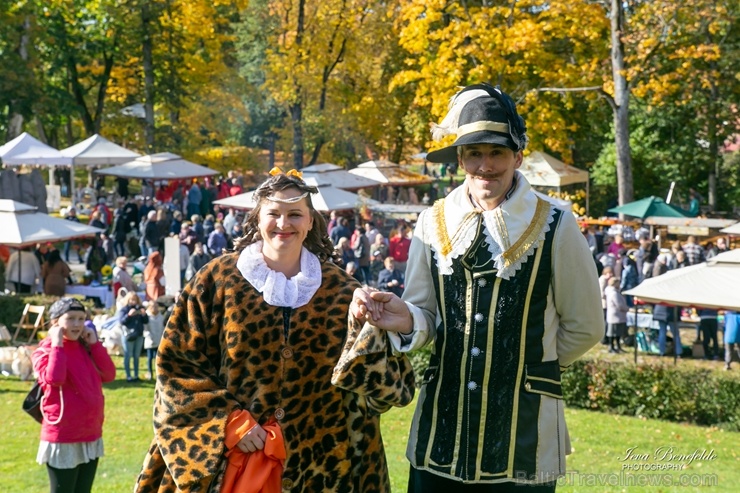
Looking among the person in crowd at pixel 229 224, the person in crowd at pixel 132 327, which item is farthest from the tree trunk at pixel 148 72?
the person in crowd at pixel 132 327

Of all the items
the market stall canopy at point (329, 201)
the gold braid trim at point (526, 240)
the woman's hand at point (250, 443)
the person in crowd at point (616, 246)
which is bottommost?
the person in crowd at point (616, 246)

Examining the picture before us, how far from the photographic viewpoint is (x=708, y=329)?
16.4 meters

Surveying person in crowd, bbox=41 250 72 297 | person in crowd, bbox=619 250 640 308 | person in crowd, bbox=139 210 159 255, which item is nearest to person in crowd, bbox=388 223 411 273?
person in crowd, bbox=619 250 640 308

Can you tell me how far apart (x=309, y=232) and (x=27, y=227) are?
15247mm

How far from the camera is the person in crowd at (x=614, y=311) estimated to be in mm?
16328

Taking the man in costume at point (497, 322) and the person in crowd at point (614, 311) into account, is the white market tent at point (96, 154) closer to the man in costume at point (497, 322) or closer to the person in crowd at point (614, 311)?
the person in crowd at point (614, 311)

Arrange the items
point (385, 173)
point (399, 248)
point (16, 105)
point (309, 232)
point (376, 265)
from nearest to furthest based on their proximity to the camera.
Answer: point (309, 232), point (376, 265), point (399, 248), point (16, 105), point (385, 173)

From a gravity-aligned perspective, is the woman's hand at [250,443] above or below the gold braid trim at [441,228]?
below

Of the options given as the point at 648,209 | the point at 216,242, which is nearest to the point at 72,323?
the point at 216,242

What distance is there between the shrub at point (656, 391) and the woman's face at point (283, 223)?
32.0 feet

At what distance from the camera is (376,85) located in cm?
3781

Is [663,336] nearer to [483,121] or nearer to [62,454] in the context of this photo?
[62,454]

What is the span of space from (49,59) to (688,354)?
25293 mm

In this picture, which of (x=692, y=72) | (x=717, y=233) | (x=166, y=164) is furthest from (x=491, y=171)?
(x=166, y=164)
